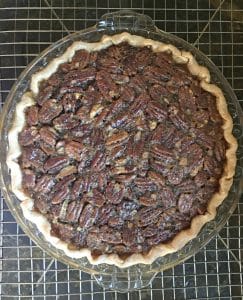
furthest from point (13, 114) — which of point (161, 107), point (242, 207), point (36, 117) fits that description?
point (242, 207)

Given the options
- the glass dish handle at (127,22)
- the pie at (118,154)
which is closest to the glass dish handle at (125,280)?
the pie at (118,154)

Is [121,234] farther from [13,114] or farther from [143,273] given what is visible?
[13,114]

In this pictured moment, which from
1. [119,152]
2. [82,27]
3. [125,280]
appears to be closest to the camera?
[119,152]

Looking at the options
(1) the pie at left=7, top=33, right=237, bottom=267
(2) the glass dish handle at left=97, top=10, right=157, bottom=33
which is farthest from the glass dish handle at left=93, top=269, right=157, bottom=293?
(2) the glass dish handle at left=97, top=10, right=157, bottom=33

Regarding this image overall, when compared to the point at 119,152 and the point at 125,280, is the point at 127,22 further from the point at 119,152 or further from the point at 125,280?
the point at 125,280

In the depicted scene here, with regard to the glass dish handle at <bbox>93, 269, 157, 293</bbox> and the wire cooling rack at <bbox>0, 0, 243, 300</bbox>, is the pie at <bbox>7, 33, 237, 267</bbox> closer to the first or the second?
the glass dish handle at <bbox>93, 269, 157, 293</bbox>

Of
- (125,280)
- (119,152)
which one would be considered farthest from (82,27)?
(125,280)
